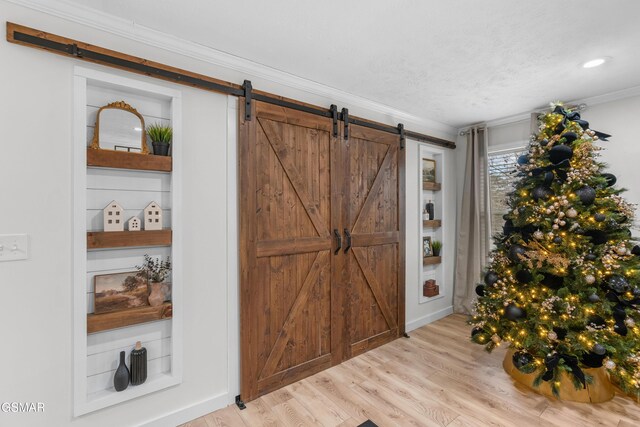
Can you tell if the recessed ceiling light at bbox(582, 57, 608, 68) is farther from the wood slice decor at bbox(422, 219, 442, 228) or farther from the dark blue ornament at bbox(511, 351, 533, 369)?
the dark blue ornament at bbox(511, 351, 533, 369)

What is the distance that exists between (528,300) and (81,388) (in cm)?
318

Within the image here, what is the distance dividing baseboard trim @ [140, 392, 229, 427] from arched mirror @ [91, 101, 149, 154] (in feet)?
5.77

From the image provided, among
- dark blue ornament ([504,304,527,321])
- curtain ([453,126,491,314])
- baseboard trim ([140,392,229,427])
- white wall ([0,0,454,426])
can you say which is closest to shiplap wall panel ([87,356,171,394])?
white wall ([0,0,454,426])

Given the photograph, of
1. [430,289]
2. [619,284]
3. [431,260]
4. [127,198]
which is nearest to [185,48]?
[127,198]

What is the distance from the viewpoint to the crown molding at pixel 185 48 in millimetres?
1700

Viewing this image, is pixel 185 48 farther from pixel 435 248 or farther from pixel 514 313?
pixel 435 248

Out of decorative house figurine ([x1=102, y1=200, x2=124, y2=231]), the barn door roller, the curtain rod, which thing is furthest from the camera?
the curtain rod

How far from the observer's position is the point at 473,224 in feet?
13.3

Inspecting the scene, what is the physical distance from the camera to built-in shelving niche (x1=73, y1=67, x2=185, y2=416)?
1.74 meters

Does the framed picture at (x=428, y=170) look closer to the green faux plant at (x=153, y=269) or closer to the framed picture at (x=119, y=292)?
the green faux plant at (x=153, y=269)

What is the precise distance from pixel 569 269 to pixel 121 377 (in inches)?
128

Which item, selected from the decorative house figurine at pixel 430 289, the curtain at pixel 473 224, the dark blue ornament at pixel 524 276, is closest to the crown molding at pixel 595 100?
the curtain at pixel 473 224

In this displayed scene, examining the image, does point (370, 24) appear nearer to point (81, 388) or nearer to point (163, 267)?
point (163, 267)

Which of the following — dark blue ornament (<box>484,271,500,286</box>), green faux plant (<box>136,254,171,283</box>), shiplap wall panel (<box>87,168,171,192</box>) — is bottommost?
dark blue ornament (<box>484,271,500,286</box>)
